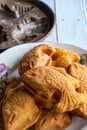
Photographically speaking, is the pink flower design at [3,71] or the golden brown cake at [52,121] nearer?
the golden brown cake at [52,121]

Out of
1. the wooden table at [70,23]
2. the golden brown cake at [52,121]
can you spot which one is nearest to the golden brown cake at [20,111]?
the golden brown cake at [52,121]

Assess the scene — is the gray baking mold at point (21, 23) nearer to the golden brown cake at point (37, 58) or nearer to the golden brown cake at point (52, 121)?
the golden brown cake at point (37, 58)

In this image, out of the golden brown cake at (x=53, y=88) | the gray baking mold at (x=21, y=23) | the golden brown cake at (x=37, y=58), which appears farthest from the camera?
the gray baking mold at (x=21, y=23)

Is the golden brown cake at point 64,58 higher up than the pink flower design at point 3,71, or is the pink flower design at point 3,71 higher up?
the golden brown cake at point 64,58

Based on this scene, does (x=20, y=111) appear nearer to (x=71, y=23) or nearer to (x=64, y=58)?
(x=64, y=58)

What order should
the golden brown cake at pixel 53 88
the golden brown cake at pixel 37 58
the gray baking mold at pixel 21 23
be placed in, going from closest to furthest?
the golden brown cake at pixel 53 88 → the golden brown cake at pixel 37 58 → the gray baking mold at pixel 21 23

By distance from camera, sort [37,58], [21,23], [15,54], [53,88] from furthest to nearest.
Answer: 1. [21,23]
2. [15,54]
3. [37,58]
4. [53,88]

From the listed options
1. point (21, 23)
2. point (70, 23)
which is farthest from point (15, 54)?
point (70, 23)
